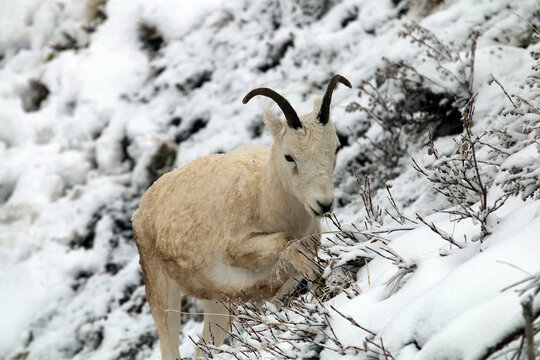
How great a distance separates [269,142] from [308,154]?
13.2 ft

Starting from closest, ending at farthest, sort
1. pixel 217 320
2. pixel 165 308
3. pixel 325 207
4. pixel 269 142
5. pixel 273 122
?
pixel 325 207 → pixel 273 122 → pixel 165 308 → pixel 217 320 → pixel 269 142

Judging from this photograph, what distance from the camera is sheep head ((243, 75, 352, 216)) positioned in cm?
418

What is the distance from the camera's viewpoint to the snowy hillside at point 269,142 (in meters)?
2.63

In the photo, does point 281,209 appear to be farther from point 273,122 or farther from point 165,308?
point 165,308

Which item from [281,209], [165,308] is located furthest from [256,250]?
[165,308]

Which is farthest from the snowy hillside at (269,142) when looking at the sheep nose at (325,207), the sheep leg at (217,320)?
the sheep leg at (217,320)

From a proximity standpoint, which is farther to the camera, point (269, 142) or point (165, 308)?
point (269, 142)

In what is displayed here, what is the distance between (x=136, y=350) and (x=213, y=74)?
492 centimetres

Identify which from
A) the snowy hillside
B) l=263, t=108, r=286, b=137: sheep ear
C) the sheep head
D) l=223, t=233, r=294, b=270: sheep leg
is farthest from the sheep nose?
l=263, t=108, r=286, b=137: sheep ear

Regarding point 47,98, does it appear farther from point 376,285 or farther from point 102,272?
point 376,285

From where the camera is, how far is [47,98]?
37.8 ft

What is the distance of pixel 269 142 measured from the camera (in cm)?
830

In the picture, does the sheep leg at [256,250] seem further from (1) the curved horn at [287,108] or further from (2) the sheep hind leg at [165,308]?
(2) the sheep hind leg at [165,308]

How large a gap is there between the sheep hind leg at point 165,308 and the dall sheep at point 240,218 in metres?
0.01
